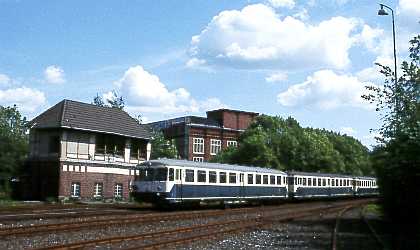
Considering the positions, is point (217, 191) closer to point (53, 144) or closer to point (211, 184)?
point (211, 184)

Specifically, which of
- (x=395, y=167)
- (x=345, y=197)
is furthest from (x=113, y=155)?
(x=395, y=167)

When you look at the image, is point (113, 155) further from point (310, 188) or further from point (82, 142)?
point (310, 188)

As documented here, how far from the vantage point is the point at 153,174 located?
29.9 m

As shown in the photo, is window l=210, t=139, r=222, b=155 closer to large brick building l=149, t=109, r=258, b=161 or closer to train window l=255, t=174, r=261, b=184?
large brick building l=149, t=109, r=258, b=161

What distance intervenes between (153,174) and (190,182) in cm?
198

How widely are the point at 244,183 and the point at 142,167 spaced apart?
319 inches

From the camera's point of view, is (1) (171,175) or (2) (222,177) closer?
(1) (171,175)

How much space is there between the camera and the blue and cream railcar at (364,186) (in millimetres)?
61375

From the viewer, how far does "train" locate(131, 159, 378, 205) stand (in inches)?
1158

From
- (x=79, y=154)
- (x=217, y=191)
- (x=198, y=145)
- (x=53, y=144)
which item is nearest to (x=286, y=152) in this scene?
(x=198, y=145)

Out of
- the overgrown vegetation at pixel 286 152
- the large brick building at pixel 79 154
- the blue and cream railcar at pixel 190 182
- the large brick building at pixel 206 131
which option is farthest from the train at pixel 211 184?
the large brick building at pixel 206 131

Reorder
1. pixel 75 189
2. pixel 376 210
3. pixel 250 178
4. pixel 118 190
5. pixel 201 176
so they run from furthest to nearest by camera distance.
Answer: pixel 118 190
pixel 75 189
pixel 250 178
pixel 376 210
pixel 201 176

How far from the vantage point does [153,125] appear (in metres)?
98.9

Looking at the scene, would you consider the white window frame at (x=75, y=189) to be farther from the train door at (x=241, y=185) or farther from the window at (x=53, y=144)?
the train door at (x=241, y=185)
